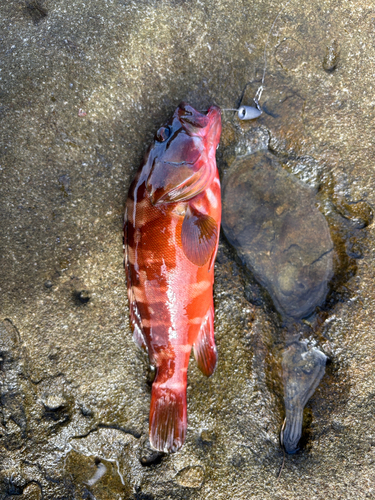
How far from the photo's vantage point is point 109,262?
2252 mm

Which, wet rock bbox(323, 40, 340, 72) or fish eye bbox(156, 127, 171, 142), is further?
wet rock bbox(323, 40, 340, 72)

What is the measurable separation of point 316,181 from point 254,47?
1.23 metres

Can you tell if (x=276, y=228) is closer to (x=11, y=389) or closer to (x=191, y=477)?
(x=191, y=477)

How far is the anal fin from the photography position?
2209mm

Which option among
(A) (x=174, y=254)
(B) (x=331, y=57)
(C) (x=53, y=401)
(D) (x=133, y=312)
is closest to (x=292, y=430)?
(D) (x=133, y=312)

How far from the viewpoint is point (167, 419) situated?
2.12m

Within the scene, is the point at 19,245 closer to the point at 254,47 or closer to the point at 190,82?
the point at 190,82

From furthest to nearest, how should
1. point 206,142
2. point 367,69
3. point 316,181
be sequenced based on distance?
point 316,181 → point 367,69 → point 206,142

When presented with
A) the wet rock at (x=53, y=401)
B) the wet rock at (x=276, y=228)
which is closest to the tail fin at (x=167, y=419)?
the wet rock at (x=53, y=401)

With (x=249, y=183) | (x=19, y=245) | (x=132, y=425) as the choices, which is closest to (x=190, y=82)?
(x=249, y=183)

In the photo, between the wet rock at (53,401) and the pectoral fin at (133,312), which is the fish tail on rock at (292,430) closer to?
the pectoral fin at (133,312)

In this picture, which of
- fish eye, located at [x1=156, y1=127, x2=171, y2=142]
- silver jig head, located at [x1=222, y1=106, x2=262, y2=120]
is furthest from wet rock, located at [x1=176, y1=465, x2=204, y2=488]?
silver jig head, located at [x1=222, y1=106, x2=262, y2=120]

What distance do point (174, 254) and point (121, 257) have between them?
0.54 metres

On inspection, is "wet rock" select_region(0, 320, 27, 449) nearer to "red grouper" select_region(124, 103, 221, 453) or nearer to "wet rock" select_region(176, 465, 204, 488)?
"red grouper" select_region(124, 103, 221, 453)
